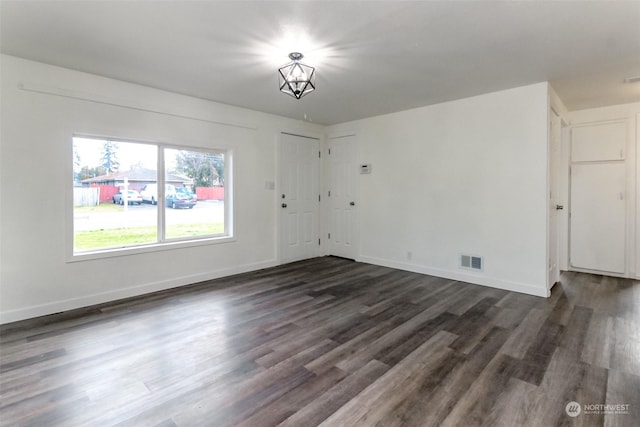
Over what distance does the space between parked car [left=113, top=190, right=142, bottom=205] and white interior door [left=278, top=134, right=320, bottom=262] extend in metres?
2.09

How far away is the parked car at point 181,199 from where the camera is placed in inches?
163

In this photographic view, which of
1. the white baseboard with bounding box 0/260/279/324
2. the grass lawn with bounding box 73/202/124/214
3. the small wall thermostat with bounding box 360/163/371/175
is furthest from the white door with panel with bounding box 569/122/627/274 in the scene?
the grass lawn with bounding box 73/202/124/214

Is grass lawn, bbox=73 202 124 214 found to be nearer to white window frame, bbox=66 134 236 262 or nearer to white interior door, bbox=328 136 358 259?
white window frame, bbox=66 134 236 262

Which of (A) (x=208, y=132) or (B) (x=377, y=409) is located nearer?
(B) (x=377, y=409)

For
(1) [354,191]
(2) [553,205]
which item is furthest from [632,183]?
(1) [354,191]

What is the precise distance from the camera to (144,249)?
3787 millimetres

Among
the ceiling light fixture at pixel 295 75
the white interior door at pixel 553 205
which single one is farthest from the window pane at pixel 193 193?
the white interior door at pixel 553 205

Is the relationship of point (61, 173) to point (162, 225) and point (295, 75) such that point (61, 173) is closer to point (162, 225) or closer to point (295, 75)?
point (162, 225)

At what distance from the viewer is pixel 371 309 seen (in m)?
3.27

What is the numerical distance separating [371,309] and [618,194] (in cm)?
412

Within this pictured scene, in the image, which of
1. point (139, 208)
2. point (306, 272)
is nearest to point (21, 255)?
point (139, 208)

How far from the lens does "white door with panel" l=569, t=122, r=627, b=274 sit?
441cm

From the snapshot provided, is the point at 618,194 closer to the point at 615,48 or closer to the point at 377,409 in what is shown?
the point at 615,48

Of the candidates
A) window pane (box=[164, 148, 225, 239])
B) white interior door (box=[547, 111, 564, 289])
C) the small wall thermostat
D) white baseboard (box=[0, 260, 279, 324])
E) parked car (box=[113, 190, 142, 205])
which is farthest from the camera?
the small wall thermostat
